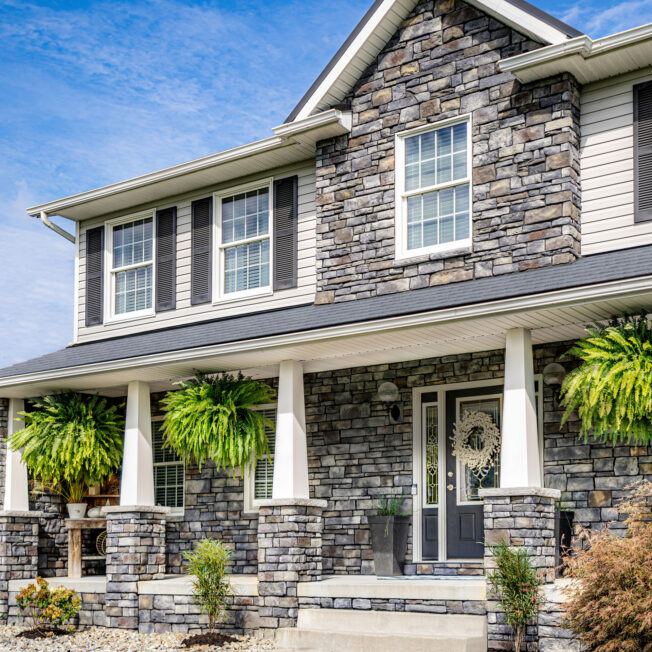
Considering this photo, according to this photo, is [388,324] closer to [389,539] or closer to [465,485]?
[465,485]

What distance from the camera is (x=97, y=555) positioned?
14078 mm

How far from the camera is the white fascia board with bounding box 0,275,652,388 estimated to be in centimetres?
836

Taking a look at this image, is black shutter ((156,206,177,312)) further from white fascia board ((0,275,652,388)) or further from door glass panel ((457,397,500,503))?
door glass panel ((457,397,500,503))

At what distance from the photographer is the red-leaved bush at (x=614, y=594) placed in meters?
7.49

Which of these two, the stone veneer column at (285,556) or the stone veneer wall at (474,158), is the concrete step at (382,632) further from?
the stone veneer wall at (474,158)

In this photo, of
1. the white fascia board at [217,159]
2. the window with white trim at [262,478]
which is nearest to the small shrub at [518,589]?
the window with white trim at [262,478]

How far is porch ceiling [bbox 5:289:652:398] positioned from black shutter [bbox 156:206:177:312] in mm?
1411

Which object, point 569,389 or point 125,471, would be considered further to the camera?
point 125,471

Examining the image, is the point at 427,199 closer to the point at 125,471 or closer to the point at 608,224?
the point at 608,224

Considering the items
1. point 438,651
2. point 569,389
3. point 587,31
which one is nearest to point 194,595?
point 438,651

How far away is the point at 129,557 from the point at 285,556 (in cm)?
245

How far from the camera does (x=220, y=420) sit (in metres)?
11.1

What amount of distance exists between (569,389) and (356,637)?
3233 mm

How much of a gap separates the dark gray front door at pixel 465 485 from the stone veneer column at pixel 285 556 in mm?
1610
